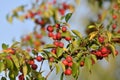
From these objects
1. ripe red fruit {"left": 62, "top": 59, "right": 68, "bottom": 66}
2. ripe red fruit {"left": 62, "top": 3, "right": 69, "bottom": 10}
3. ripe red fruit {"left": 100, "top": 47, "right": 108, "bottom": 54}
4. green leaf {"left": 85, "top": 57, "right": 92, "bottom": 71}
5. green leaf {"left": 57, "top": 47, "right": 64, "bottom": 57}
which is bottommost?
green leaf {"left": 85, "top": 57, "right": 92, "bottom": 71}

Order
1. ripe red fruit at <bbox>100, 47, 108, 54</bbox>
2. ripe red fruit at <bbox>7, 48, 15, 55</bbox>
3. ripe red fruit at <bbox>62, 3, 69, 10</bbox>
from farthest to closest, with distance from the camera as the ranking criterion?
ripe red fruit at <bbox>62, 3, 69, 10</bbox> < ripe red fruit at <bbox>100, 47, 108, 54</bbox> < ripe red fruit at <bbox>7, 48, 15, 55</bbox>

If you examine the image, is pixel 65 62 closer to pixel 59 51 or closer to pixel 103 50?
pixel 59 51

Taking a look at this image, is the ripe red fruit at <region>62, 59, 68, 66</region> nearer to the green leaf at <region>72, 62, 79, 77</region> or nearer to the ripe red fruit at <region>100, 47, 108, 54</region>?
the green leaf at <region>72, 62, 79, 77</region>

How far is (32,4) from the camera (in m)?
5.74

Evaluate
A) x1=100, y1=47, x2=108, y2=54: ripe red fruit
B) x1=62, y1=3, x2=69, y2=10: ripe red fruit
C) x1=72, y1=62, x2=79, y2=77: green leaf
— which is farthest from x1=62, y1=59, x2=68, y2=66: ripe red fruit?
x1=62, y1=3, x2=69, y2=10: ripe red fruit

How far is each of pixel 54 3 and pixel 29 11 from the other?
0.37 metres

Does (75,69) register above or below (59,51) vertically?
below

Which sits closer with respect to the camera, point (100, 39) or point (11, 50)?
point (11, 50)

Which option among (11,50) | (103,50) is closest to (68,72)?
(103,50)

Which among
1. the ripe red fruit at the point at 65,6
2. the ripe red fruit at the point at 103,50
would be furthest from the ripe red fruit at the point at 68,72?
the ripe red fruit at the point at 65,6

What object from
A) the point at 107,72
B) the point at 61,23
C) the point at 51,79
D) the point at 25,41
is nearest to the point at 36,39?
the point at 25,41

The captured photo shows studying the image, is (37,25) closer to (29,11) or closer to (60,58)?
(29,11)

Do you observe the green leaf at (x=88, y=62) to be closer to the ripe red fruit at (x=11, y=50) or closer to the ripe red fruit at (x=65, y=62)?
the ripe red fruit at (x=65, y=62)

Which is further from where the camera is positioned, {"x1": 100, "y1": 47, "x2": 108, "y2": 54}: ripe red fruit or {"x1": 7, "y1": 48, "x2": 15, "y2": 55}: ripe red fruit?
{"x1": 100, "y1": 47, "x2": 108, "y2": 54}: ripe red fruit
